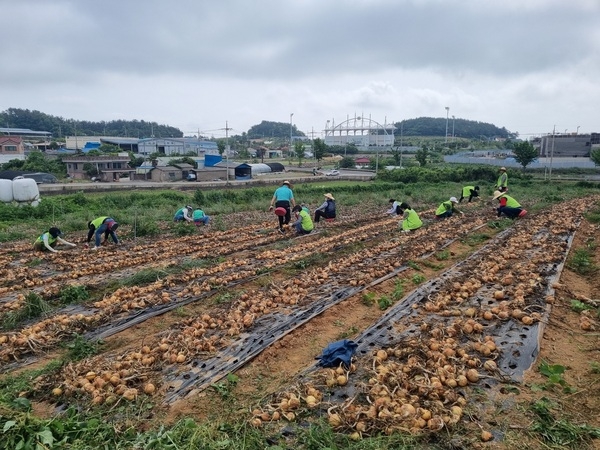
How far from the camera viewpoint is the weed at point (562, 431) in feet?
10.7

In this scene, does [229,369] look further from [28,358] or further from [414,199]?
[414,199]

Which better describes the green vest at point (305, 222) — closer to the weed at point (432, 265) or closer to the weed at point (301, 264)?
the weed at point (301, 264)

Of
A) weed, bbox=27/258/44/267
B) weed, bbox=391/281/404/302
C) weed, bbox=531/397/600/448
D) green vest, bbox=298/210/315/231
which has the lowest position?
weed, bbox=27/258/44/267

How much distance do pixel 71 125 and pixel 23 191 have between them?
118 meters

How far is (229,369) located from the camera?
4.76 meters

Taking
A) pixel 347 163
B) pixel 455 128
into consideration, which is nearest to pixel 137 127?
pixel 347 163

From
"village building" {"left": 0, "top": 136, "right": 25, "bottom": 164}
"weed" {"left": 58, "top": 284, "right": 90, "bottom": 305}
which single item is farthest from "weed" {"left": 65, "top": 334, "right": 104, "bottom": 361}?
"village building" {"left": 0, "top": 136, "right": 25, "bottom": 164}

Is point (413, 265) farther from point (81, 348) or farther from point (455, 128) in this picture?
point (455, 128)

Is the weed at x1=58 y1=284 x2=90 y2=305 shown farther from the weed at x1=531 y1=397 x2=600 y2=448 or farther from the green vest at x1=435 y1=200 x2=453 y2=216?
the green vest at x1=435 y1=200 x2=453 y2=216

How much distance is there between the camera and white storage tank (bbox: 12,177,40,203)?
760 inches

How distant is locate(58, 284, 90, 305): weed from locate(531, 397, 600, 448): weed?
22.1ft

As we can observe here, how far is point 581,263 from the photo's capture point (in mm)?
9172

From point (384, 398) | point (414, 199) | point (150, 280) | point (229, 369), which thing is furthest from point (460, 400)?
point (414, 199)

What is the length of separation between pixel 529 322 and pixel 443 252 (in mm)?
4856
